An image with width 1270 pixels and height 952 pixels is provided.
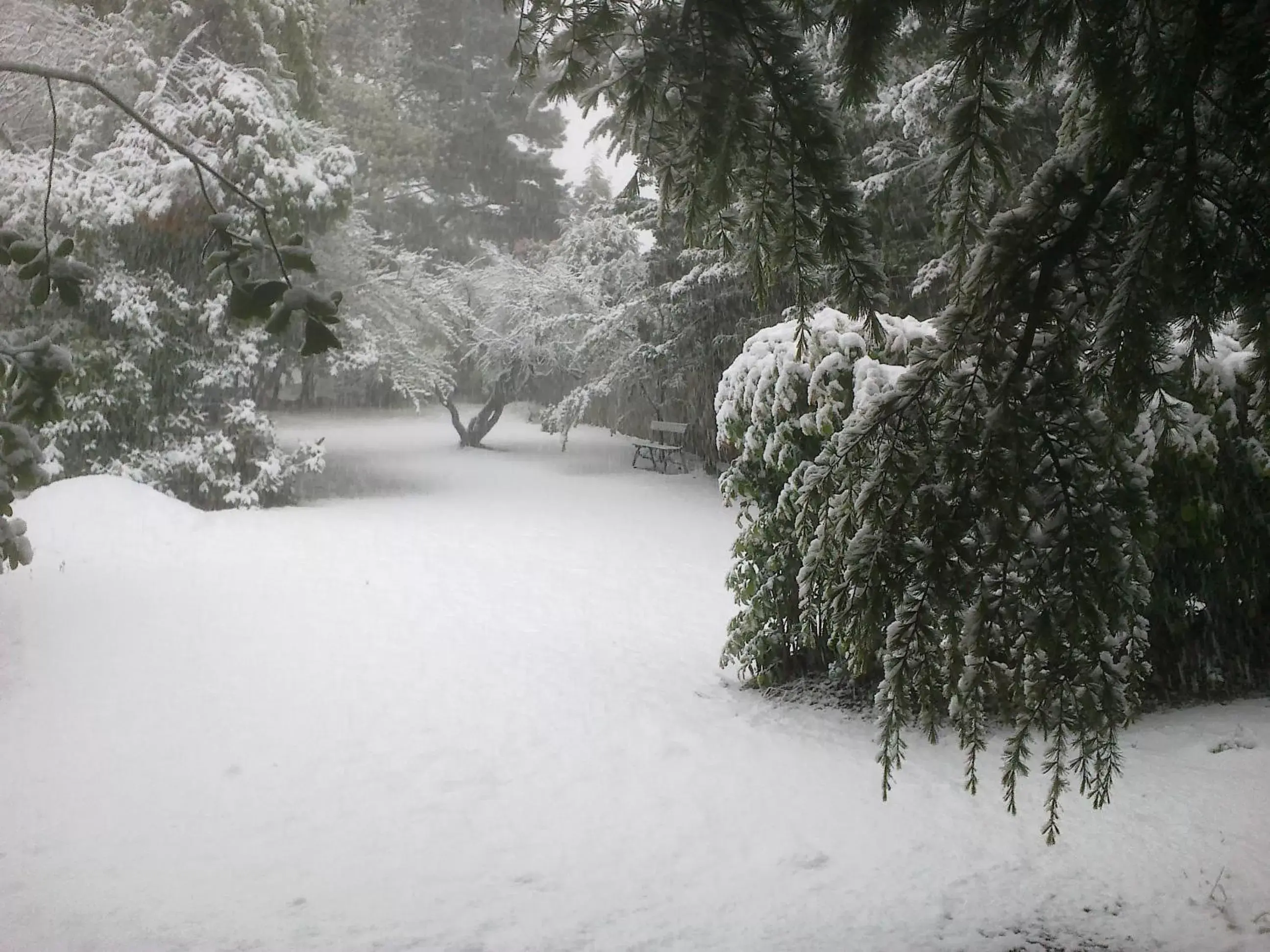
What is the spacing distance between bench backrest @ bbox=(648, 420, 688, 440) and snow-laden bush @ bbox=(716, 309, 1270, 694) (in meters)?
11.7

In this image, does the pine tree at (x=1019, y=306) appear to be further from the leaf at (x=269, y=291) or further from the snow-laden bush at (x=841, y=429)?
the snow-laden bush at (x=841, y=429)

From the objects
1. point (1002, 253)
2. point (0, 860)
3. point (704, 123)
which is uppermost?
point (704, 123)

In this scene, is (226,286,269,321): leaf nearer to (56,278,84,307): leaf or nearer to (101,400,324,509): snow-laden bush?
(56,278,84,307): leaf

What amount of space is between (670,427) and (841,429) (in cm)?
1396

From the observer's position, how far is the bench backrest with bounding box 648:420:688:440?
1731cm

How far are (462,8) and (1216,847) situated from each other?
79.6 feet

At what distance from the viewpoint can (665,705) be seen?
5.47m

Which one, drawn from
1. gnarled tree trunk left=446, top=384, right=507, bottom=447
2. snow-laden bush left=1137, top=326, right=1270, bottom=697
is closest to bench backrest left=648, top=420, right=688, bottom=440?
gnarled tree trunk left=446, top=384, right=507, bottom=447

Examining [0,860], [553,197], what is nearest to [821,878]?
[0,860]

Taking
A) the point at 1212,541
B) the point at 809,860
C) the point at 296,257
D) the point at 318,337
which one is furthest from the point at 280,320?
the point at 1212,541

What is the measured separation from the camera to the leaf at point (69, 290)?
7.46 ft

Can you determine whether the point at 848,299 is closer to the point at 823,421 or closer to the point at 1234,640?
the point at 823,421

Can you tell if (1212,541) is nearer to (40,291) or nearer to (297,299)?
(297,299)

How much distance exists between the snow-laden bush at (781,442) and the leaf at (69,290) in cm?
Answer: 282
